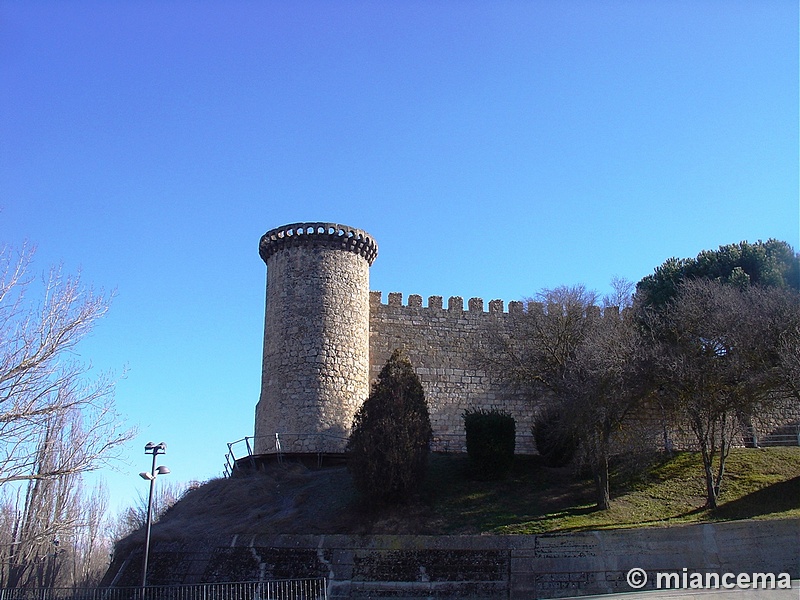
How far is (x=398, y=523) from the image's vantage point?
60.5ft

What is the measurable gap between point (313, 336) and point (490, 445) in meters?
7.06

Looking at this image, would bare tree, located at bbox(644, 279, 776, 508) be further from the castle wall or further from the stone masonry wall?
the castle wall

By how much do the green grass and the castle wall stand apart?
13.4 ft

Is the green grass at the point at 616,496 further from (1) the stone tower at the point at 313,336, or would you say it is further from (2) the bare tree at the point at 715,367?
(1) the stone tower at the point at 313,336

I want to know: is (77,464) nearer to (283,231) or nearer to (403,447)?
(403,447)

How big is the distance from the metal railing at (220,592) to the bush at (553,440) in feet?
26.3

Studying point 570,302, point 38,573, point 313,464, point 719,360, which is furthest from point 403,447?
point 38,573

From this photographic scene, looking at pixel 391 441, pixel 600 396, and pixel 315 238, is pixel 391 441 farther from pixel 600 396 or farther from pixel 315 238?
pixel 315 238

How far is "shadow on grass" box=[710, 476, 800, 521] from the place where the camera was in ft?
59.5

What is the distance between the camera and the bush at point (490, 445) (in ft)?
69.5

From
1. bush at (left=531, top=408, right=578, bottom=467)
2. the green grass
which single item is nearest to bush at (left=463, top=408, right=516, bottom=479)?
the green grass

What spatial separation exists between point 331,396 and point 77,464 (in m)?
11.3
